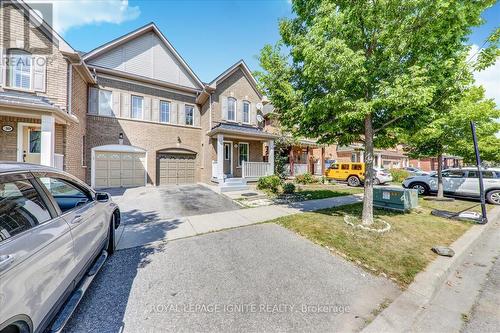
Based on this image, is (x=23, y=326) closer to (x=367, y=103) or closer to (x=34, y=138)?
(x=367, y=103)

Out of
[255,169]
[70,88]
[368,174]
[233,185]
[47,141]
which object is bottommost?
[233,185]

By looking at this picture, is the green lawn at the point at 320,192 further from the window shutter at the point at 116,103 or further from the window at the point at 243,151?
the window shutter at the point at 116,103

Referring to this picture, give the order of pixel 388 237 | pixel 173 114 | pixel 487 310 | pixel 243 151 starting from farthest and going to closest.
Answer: pixel 243 151 < pixel 173 114 < pixel 388 237 < pixel 487 310

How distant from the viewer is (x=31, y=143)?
9.59 m

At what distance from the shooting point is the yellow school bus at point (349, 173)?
17.0m

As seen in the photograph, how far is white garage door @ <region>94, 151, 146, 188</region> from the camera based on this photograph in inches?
499

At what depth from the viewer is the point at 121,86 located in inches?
519

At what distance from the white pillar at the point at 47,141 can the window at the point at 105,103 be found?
5.11m

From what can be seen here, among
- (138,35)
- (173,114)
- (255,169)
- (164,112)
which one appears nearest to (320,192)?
(255,169)

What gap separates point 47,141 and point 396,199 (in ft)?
43.9

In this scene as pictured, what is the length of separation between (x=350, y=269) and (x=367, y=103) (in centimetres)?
359

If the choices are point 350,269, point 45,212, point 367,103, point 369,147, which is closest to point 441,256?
point 350,269

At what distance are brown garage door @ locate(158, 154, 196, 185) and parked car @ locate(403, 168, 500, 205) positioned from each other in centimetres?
1481

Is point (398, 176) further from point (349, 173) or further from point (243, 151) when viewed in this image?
point (243, 151)
